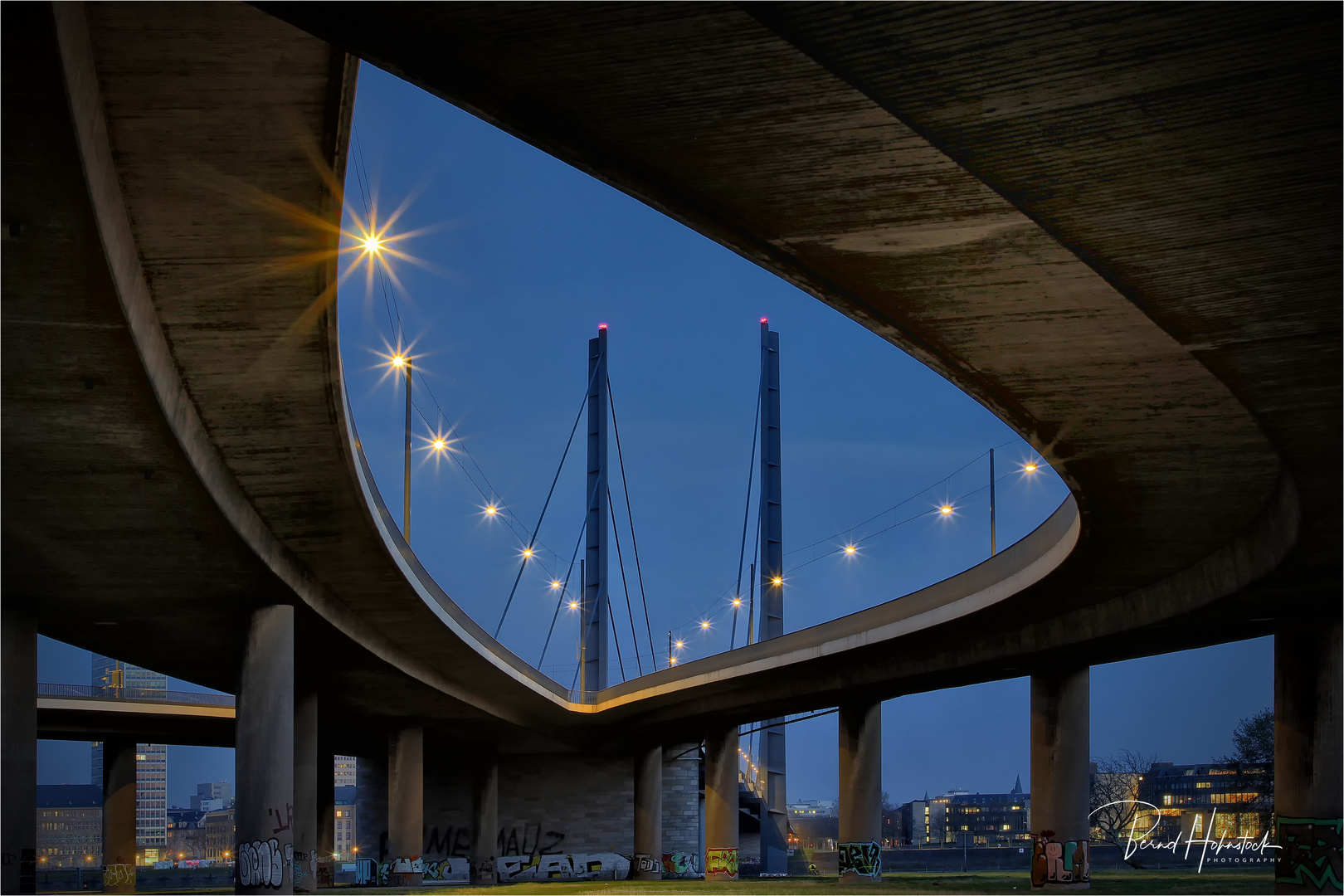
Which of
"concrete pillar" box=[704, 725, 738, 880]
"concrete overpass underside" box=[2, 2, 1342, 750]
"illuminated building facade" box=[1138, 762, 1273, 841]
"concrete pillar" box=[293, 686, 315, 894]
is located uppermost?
"concrete overpass underside" box=[2, 2, 1342, 750]

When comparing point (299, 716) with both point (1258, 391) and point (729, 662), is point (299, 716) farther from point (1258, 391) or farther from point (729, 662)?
point (1258, 391)

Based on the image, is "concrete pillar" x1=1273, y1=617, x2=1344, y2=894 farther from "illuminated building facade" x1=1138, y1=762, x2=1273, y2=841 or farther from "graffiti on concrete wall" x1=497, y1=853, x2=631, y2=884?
"graffiti on concrete wall" x1=497, y1=853, x2=631, y2=884

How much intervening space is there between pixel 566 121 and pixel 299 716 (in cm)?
3635

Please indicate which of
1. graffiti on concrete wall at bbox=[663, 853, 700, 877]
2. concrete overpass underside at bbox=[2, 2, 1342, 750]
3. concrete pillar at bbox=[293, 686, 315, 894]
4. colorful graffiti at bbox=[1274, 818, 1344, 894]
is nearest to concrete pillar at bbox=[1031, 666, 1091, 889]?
colorful graffiti at bbox=[1274, 818, 1344, 894]

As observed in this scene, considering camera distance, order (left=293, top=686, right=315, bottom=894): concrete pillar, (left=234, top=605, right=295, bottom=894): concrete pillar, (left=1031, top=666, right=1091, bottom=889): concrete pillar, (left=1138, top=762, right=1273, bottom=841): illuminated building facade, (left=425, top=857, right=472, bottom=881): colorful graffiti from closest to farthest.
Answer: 1. (left=234, top=605, right=295, bottom=894): concrete pillar
2. (left=1031, top=666, right=1091, bottom=889): concrete pillar
3. (left=293, top=686, right=315, bottom=894): concrete pillar
4. (left=1138, top=762, right=1273, bottom=841): illuminated building facade
5. (left=425, top=857, right=472, bottom=881): colorful graffiti

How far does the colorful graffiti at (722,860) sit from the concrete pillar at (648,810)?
7435 millimetres

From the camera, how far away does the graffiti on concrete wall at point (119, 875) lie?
5962 centimetres

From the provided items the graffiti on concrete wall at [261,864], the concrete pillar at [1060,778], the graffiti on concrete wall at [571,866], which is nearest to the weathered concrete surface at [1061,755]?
the concrete pillar at [1060,778]

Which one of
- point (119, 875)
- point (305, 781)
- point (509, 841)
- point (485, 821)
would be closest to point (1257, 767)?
point (485, 821)

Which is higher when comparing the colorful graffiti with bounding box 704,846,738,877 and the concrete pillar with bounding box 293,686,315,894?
the concrete pillar with bounding box 293,686,315,894

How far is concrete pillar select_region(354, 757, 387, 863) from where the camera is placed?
8062 centimetres

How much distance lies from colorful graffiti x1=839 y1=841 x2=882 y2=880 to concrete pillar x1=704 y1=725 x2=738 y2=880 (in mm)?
16158

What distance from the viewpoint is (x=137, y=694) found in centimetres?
5897

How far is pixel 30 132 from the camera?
11.9m
